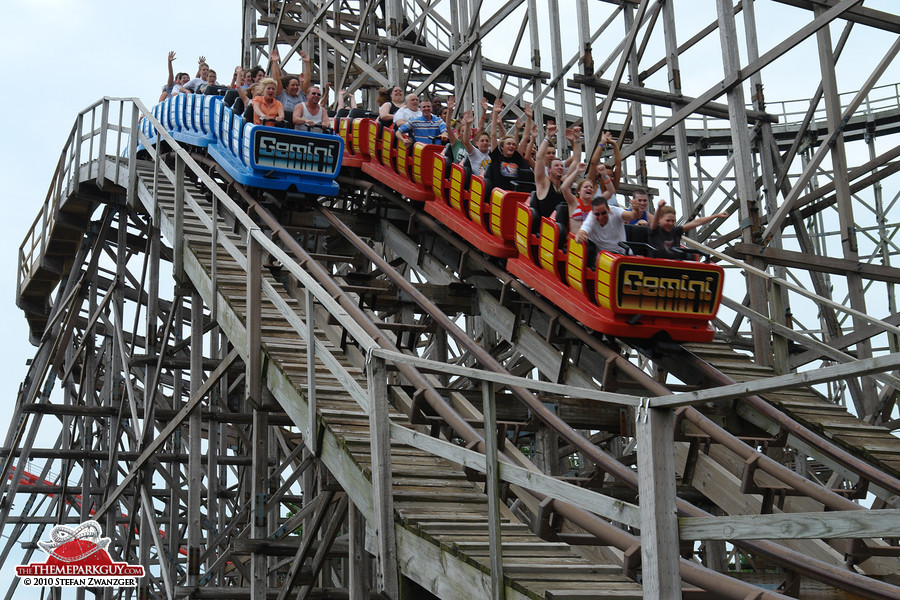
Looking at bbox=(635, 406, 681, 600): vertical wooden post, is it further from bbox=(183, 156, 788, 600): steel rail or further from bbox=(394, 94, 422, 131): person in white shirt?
bbox=(394, 94, 422, 131): person in white shirt

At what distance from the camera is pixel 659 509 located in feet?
11.0

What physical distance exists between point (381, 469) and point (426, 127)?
7162 mm

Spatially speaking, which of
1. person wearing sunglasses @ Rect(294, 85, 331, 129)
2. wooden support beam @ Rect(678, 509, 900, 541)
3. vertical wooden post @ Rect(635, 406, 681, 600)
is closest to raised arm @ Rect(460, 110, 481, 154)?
person wearing sunglasses @ Rect(294, 85, 331, 129)

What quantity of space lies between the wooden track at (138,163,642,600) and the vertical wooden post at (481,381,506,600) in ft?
0.17

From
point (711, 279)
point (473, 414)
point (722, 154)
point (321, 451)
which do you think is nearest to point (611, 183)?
point (711, 279)

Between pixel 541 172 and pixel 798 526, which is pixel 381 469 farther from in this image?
pixel 541 172

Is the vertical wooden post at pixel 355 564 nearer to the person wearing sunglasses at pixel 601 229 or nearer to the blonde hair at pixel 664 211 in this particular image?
the person wearing sunglasses at pixel 601 229

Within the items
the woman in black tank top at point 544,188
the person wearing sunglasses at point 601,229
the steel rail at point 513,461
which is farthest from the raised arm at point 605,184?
the steel rail at point 513,461

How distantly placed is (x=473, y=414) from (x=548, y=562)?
193 centimetres

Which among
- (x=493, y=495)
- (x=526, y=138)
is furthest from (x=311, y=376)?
(x=526, y=138)

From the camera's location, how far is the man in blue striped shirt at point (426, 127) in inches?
458

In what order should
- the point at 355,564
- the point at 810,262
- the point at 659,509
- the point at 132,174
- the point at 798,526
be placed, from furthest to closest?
1. the point at 132,174
2. the point at 810,262
3. the point at 355,564
4. the point at 659,509
5. the point at 798,526

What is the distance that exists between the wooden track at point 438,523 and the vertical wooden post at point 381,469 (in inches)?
2.7

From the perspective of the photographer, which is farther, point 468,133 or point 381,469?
point 468,133
